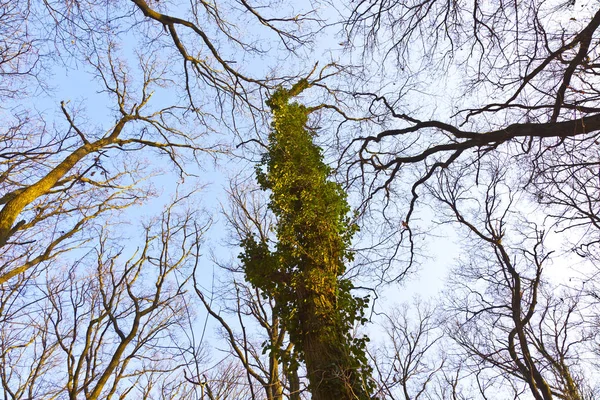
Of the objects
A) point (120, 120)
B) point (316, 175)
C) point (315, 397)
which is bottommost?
point (315, 397)

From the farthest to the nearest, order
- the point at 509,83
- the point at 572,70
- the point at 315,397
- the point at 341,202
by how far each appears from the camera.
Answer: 1. the point at 341,202
2. the point at 315,397
3. the point at 509,83
4. the point at 572,70

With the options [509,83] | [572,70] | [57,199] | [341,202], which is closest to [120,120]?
[57,199]

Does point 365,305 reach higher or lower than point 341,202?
lower

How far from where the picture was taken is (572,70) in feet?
9.46

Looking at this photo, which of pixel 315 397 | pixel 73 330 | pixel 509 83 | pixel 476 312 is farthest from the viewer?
pixel 73 330

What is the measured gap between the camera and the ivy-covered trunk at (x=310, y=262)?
4.89 metres

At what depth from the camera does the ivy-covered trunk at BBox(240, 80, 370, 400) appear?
193 inches

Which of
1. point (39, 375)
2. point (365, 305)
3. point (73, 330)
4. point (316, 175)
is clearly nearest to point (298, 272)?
point (365, 305)

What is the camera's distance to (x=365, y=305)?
5.65 meters

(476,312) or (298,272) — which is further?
(476,312)

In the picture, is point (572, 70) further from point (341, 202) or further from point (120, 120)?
point (120, 120)

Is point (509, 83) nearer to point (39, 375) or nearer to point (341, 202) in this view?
point (341, 202)

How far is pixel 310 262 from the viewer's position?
5816mm

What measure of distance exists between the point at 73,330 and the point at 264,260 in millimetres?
5406
